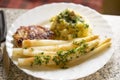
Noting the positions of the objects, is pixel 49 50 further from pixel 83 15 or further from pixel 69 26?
pixel 83 15

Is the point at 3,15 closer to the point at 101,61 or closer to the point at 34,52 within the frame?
the point at 34,52

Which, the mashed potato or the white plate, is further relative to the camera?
the mashed potato

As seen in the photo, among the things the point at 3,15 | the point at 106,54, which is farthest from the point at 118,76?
the point at 3,15

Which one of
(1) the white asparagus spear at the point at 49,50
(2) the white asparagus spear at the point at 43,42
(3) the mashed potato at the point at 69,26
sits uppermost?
(3) the mashed potato at the point at 69,26

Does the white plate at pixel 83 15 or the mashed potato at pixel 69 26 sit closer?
the white plate at pixel 83 15

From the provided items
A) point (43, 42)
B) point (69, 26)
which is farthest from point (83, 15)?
point (43, 42)
